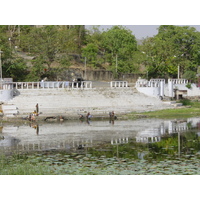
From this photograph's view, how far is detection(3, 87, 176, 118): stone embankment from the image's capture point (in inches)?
1959

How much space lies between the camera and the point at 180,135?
38.5m

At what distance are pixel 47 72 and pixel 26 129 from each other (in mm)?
24007

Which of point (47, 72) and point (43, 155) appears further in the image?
point (47, 72)

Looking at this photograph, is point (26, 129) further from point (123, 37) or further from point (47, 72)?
point (123, 37)

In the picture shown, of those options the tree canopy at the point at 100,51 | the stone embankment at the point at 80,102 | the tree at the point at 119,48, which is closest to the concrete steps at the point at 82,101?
the stone embankment at the point at 80,102

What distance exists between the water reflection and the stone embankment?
4360 mm

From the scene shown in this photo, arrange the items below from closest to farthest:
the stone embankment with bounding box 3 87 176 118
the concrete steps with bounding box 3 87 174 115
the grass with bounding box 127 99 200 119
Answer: the stone embankment with bounding box 3 87 176 118, the grass with bounding box 127 99 200 119, the concrete steps with bounding box 3 87 174 115

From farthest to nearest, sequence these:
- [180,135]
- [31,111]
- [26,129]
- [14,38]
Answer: [14,38]
[31,111]
[26,129]
[180,135]

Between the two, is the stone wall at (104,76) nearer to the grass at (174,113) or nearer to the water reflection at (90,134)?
the grass at (174,113)

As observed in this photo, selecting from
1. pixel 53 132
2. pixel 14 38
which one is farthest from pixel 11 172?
pixel 14 38

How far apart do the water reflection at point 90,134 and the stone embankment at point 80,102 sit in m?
4.36

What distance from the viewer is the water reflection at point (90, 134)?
3441cm

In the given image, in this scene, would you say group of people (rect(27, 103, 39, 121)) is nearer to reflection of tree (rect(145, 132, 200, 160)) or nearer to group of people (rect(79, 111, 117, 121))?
group of people (rect(79, 111, 117, 121))

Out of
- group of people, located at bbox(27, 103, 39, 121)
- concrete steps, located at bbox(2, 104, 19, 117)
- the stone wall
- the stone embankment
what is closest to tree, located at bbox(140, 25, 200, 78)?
the stone wall
